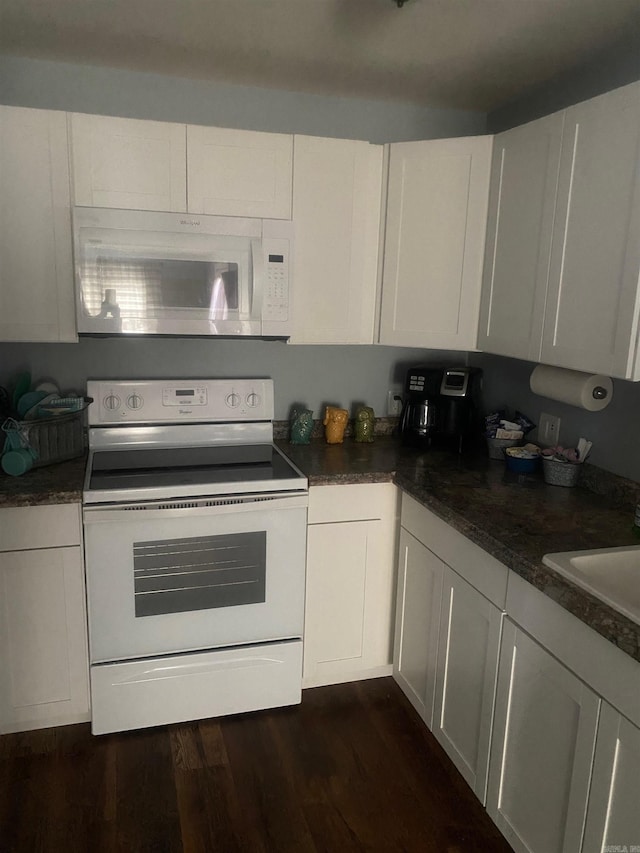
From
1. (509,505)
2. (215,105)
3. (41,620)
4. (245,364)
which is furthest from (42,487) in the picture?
(215,105)

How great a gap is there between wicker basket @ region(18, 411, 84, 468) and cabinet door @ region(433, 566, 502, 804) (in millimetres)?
1427

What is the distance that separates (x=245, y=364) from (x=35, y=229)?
0.97 m

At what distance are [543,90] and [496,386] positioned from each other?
47.0 inches

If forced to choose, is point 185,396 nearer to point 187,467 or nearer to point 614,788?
point 187,467

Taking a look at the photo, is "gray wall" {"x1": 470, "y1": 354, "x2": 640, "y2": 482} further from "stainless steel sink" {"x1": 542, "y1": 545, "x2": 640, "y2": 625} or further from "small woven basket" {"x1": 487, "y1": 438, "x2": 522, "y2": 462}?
"stainless steel sink" {"x1": 542, "y1": 545, "x2": 640, "y2": 625}

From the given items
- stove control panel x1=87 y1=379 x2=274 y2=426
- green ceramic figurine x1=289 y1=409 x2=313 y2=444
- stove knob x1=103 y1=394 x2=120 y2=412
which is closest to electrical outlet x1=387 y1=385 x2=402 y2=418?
green ceramic figurine x1=289 y1=409 x2=313 y2=444

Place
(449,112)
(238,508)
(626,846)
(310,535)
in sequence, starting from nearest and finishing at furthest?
(626,846), (238,508), (310,535), (449,112)

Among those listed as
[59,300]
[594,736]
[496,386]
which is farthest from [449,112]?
[594,736]

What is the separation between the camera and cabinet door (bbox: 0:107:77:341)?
2117 mm

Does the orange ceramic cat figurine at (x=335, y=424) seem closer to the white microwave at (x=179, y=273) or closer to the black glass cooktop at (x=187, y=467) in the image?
the black glass cooktop at (x=187, y=467)

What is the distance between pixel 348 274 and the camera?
2514mm

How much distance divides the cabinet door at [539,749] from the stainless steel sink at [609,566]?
220 millimetres

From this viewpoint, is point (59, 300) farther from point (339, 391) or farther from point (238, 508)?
point (339, 391)

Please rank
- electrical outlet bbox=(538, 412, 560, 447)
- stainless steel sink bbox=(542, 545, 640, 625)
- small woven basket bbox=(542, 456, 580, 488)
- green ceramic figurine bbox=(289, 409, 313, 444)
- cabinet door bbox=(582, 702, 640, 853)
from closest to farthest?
1. cabinet door bbox=(582, 702, 640, 853)
2. stainless steel sink bbox=(542, 545, 640, 625)
3. small woven basket bbox=(542, 456, 580, 488)
4. electrical outlet bbox=(538, 412, 560, 447)
5. green ceramic figurine bbox=(289, 409, 313, 444)
